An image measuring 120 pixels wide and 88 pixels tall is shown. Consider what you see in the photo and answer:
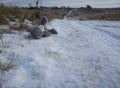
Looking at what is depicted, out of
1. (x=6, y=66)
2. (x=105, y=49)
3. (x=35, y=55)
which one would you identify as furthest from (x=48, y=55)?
(x=105, y=49)

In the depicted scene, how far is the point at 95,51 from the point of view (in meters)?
5.23

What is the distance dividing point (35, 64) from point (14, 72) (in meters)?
0.50

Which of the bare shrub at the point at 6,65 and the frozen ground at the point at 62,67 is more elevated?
the bare shrub at the point at 6,65

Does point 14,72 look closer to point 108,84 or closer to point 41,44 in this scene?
point 108,84

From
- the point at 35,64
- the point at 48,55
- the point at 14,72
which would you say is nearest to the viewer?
the point at 14,72

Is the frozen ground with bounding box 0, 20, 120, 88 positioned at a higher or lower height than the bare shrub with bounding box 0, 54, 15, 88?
lower

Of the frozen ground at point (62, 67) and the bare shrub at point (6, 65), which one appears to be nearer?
the frozen ground at point (62, 67)

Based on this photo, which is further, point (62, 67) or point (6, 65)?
point (62, 67)

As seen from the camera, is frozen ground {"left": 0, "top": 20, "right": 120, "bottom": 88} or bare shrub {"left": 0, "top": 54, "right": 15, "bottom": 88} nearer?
frozen ground {"left": 0, "top": 20, "right": 120, "bottom": 88}

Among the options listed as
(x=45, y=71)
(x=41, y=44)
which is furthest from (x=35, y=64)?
(x=41, y=44)

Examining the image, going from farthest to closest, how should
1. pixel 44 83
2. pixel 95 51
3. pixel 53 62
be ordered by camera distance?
pixel 95 51 → pixel 53 62 → pixel 44 83

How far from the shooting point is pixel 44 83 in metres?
3.30

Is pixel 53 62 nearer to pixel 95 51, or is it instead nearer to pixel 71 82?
A: pixel 71 82

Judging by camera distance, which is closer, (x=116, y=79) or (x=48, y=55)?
(x=116, y=79)
